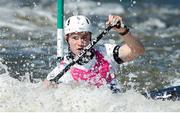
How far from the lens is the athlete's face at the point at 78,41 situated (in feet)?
23.0

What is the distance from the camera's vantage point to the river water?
6.32 m

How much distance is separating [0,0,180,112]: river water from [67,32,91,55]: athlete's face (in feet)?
1.26

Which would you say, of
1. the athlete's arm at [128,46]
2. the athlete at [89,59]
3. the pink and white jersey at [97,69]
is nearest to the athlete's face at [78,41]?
the athlete at [89,59]

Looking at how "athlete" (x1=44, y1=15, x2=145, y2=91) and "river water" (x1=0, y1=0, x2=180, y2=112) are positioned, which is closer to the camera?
"river water" (x1=0, y1=0, x2=180, y2=112)

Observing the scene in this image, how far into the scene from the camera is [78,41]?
23.1ft

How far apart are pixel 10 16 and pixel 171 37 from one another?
3997mm

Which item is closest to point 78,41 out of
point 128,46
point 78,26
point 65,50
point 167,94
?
point 78,26

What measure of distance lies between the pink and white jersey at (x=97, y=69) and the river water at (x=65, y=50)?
0.26 meters

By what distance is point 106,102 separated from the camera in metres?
6.28

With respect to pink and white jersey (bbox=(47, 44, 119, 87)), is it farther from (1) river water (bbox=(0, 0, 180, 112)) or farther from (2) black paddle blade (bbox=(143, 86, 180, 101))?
(2) black paddle blade (bbox=(143, 86, 180, 101))

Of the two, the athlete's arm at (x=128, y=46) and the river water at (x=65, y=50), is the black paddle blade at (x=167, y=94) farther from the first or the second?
the athlete's arm at (x=128, y=46)

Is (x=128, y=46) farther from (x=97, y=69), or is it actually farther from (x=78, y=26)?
(x=78, y=26)

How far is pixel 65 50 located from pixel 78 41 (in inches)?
191

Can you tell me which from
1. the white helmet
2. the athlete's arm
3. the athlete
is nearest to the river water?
the athlete
